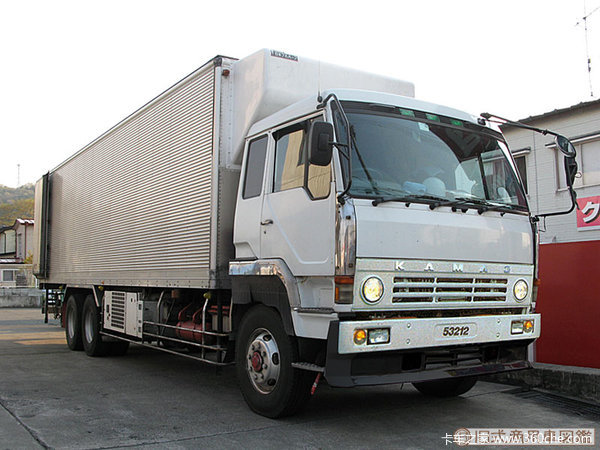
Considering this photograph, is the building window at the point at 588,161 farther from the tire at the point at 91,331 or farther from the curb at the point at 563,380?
the tire at the point at 91,331

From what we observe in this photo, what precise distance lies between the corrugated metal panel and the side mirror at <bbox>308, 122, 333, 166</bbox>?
2.14 metres

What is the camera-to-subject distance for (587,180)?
15477 millimetres

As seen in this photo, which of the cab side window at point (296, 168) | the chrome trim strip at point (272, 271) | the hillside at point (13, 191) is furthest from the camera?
the hillside at point (13, 191)

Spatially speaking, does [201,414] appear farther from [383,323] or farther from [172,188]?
[172,188]

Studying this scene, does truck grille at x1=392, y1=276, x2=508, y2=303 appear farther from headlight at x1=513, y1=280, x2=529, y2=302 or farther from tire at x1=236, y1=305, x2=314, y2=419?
tire at x1=236, y1=305, x2=314, y2=419

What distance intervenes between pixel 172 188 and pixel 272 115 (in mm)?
2138

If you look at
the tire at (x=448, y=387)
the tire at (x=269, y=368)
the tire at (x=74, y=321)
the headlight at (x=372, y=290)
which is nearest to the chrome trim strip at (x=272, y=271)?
the tire at (x=269, y=368)

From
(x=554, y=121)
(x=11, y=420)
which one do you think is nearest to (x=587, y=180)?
(x=554, y=121)

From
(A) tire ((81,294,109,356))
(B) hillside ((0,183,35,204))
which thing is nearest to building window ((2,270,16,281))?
(A) tire ((81,294,109,356))

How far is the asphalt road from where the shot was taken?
4.89 meters

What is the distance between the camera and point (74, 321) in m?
10.8

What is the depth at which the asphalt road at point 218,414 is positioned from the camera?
16.0 feet

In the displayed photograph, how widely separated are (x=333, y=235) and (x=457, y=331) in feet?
4.39

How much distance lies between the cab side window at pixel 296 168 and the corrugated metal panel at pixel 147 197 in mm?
1154
